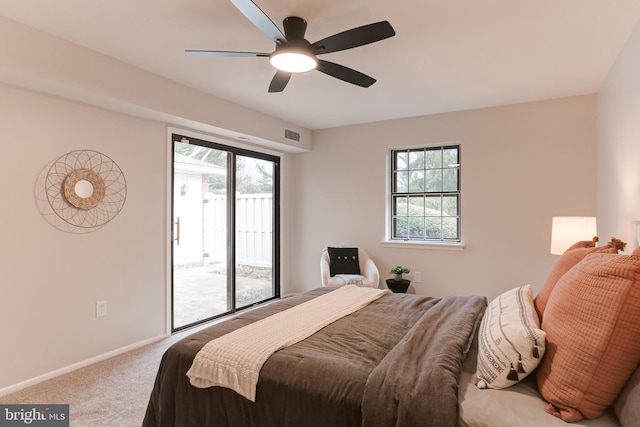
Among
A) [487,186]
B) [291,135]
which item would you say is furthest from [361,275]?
[291,135]

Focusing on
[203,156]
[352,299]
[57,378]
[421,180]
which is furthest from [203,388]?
[421,180]

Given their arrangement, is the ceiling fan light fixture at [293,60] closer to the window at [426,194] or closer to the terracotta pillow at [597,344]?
the terracotta pillow at [597,344]

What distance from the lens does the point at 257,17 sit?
1.82m

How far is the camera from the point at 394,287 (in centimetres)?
445

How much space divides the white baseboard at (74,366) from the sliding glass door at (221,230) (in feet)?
1.34

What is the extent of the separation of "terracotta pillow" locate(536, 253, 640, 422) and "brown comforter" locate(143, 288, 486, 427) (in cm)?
35

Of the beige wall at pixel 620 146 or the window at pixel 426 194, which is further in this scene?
the window at pixel 426 194

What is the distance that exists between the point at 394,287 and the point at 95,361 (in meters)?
3.16

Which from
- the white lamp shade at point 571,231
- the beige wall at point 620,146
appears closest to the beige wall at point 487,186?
the beige wall at point 620,146

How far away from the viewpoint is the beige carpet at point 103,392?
2.28 m

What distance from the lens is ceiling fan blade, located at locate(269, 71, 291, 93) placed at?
2545mm

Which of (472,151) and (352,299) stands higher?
(472,151)

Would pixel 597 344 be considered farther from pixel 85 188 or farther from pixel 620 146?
pixel 85 188

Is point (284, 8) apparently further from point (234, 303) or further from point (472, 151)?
point (234, 303)
